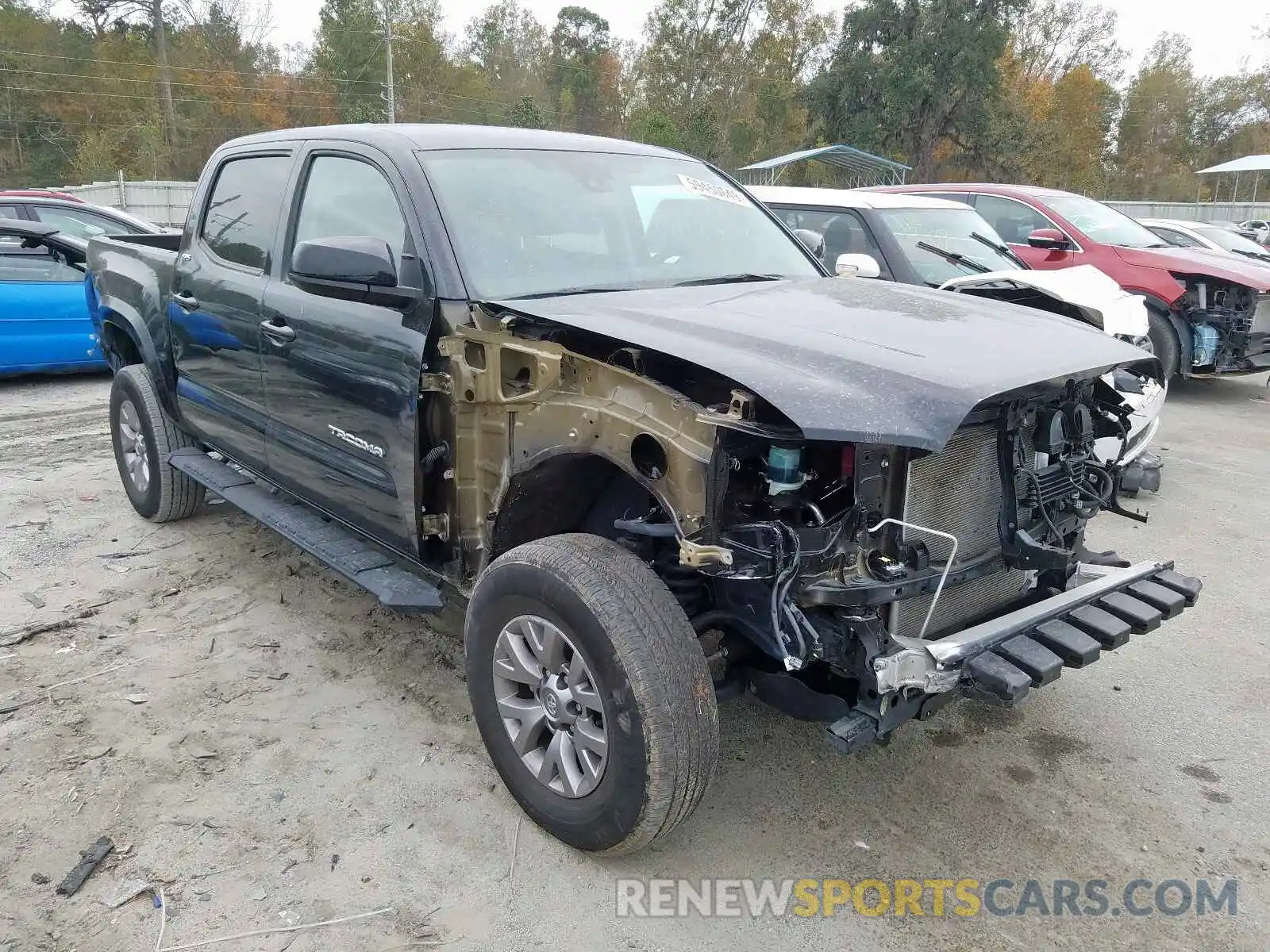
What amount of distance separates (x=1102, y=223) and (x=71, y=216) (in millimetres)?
10114

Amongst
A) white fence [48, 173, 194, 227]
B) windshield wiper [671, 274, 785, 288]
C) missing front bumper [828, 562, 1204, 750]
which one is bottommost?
missing front bumper [828, 562, 1204, 750]

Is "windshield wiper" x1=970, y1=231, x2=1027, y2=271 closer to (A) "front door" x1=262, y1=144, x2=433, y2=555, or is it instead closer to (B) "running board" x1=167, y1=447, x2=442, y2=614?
(A) "front door" x1=262, y1=144, x2=433, y2=555

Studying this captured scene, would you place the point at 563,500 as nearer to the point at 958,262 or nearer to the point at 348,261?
the point at 348,261

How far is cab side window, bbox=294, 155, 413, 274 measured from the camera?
127 inches

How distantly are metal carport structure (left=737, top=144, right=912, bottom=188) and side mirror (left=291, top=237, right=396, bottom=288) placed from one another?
18497mm

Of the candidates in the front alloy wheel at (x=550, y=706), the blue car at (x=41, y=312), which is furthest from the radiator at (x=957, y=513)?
the blue car at (x=41, y=312)

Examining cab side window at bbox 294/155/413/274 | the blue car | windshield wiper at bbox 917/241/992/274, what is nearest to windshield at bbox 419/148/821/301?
cab side window at bbox 294/155/413/274

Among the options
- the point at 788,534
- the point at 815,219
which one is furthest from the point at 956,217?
the point at 788,534

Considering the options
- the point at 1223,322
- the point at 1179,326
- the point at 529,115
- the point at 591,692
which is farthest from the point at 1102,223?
the point at 529,115

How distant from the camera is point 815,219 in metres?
7.16

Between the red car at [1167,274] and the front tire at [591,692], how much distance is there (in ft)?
23.4

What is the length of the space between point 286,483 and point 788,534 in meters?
2.48

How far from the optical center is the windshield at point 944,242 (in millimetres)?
6797
